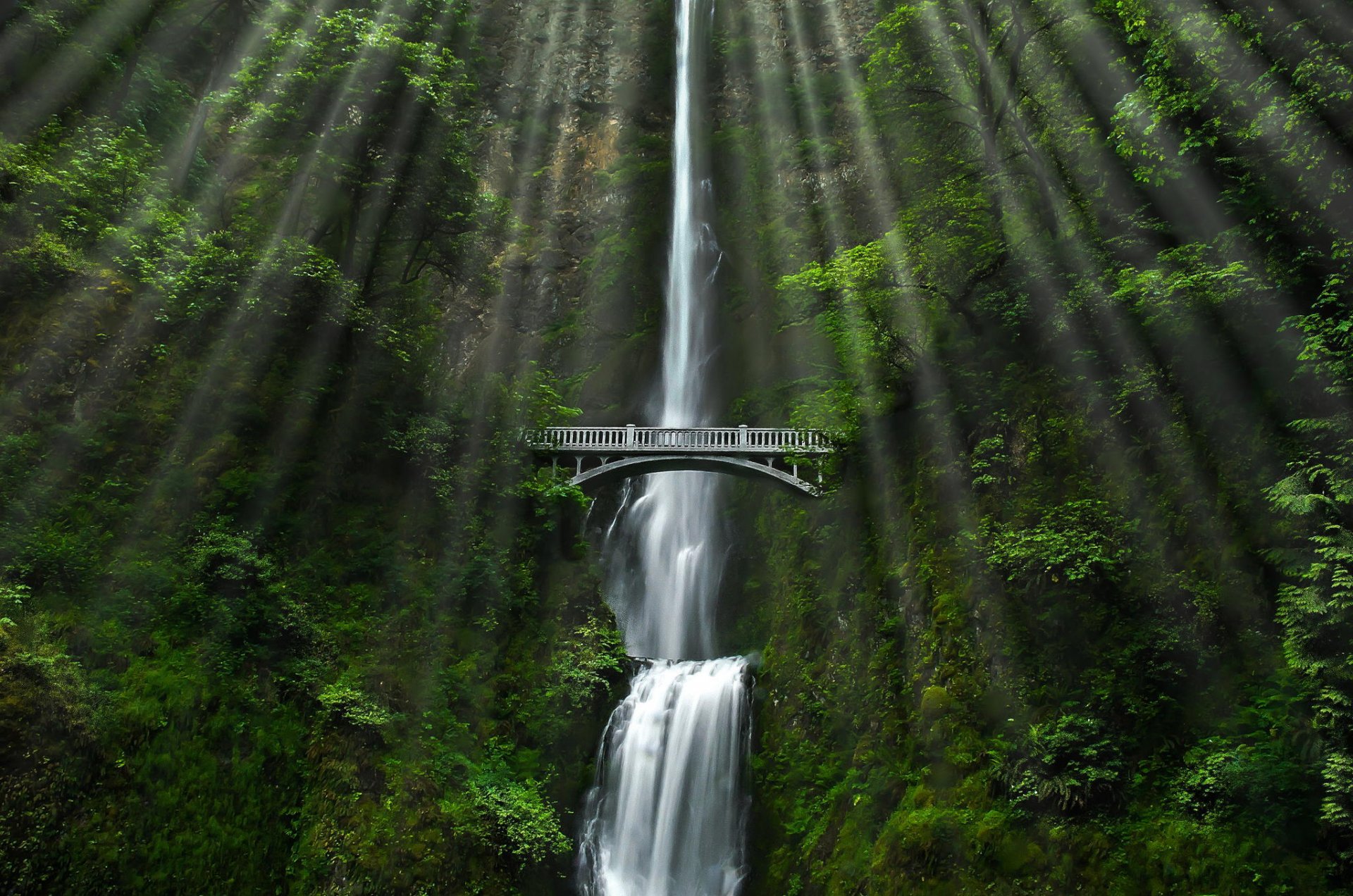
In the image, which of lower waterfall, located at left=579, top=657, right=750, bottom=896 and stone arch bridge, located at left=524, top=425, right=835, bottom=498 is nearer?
lower waterfall, located at left=579, top=657, right=750, bottom=896

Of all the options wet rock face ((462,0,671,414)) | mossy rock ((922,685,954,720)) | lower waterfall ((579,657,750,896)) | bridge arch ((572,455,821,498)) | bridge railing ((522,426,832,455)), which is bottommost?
lower waterfall ((579,657,750,896))

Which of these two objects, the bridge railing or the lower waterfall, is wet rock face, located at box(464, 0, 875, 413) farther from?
the lower waterfall

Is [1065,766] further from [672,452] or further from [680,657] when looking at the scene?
[680,657]

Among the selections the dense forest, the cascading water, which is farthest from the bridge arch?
the cascading water

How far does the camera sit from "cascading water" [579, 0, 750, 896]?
52.4ft

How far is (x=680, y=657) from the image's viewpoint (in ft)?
77.6

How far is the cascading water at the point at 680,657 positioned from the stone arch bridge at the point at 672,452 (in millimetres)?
3961

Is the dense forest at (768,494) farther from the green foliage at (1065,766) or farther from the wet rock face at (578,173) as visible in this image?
the wet rock face at (578,173)

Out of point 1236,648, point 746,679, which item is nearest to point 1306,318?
point 1236,648

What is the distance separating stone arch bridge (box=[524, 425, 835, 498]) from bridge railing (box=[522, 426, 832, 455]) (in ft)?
0.06

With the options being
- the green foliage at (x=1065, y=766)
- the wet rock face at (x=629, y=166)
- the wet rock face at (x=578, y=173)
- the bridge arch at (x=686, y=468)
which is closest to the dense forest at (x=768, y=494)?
the green foliage at (x=1065, y=766)

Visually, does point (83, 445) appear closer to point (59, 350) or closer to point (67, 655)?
point (59, 350)

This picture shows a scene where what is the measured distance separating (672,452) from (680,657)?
5.79m

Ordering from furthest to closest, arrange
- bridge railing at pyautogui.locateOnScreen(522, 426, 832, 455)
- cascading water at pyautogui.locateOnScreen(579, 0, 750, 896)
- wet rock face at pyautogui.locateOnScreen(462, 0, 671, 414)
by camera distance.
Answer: wet rock face at pyautogui.locateOnScreen(462, 0, 671, 414), bridge railing at pyautogui.locateOnScreen(522, 426, 832, 455), cascading water at pyautogui.locateOnScreen(579, 0, 750, 896)
